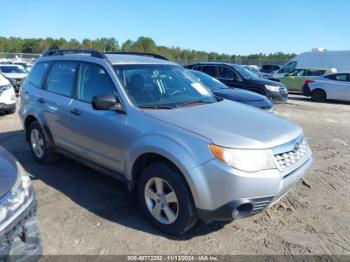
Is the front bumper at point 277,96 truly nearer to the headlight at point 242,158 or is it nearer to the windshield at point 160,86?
the windshield at point 160,86

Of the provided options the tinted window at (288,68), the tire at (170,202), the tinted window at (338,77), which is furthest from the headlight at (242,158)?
the tinted window at (288,68)

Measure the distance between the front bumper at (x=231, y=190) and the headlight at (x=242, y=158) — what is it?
0.05m

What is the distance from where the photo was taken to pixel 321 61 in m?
25.0

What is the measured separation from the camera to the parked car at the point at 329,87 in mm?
17594

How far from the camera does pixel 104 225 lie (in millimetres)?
3990

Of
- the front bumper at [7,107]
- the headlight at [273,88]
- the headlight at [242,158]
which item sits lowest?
the front bumper at [7,107]

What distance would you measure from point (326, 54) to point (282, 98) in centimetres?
1404

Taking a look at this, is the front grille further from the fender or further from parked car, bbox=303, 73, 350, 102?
parked car, bbox=303, 73, 350, 102

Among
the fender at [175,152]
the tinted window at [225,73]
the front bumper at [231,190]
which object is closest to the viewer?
the front bumper at [231,190]

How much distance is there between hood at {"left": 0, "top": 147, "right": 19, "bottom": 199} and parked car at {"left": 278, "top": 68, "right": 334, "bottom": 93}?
63.8 ft

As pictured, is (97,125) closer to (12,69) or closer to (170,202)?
(170,202)

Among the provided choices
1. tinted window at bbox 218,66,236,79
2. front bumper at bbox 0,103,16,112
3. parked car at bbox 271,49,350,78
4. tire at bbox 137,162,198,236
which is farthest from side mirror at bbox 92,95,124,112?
parked car at bbox 271,49,350,78

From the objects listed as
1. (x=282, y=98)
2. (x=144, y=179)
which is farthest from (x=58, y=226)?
(x=282, y=98)

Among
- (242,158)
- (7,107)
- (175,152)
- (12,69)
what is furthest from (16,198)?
(12,69)
